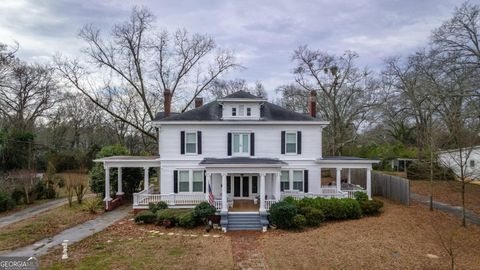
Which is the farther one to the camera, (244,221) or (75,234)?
(244,221)

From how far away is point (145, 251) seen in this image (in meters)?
13.4

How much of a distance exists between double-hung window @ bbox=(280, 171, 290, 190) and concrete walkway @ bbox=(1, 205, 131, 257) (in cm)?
1071

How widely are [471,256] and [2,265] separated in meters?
17.7

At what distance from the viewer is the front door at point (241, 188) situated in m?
21.9

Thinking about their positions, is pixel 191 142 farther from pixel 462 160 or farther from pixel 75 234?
pixel 462 160

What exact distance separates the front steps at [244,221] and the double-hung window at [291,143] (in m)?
5.74

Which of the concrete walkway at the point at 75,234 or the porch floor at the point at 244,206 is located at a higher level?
the porch floor at the point at 244,206

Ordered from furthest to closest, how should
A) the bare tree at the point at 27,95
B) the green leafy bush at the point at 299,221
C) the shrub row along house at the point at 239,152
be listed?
the bare tree at the point at 27,95
the shrub row along house at the point at 239,152
the green leafy bush at the point at 299,221

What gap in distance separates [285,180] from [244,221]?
17.4 ft

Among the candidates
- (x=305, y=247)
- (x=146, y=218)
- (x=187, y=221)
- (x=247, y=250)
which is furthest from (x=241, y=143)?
(x=305, y=247)

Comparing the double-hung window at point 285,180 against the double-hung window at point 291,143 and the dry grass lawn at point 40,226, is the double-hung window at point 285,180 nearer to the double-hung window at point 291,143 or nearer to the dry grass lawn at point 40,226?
the double-hung window at point 291,143

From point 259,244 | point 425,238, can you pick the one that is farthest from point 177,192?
point 425,238

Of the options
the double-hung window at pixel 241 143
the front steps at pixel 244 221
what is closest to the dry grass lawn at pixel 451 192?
the front steps at pixel 244 221

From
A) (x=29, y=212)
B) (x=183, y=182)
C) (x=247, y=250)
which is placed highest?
(x=183, y=182)
